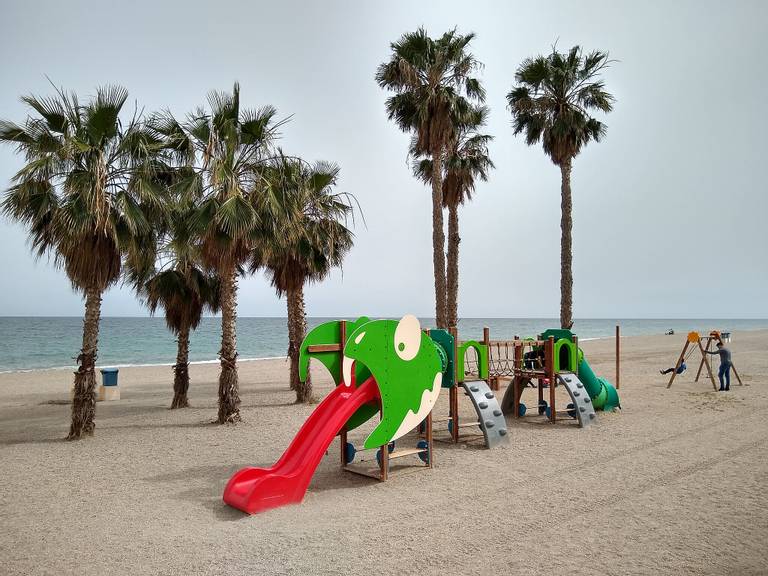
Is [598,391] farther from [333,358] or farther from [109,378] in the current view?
[109,378]

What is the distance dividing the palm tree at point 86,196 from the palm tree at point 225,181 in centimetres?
111

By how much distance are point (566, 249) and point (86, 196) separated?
1669cm

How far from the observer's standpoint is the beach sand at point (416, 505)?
5.19 metres

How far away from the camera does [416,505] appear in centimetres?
690

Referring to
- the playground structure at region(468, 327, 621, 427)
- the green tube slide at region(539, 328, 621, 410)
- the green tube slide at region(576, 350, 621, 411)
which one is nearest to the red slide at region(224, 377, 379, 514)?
the playground structure at region(468, 327, 621, 427)

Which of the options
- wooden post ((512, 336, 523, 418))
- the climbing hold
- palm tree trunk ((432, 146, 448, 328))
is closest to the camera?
the climbing hold

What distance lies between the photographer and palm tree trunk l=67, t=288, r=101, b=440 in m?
11.2

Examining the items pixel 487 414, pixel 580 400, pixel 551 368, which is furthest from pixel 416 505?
pixel 551 368

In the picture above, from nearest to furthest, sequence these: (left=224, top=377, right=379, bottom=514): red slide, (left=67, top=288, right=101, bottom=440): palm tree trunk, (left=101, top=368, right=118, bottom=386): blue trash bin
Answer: (left=224, top=377, right=379, bottom=514): red slide, (left=67, top=288, right=101, bottom=440): palm tree trunk, (left=101, top=368, right=118, bottom=386): blue trash bin

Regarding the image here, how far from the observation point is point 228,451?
1016 cm

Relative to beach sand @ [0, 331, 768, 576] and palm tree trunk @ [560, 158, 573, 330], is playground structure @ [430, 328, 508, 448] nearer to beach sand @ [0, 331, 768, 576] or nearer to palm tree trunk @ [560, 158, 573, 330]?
beach sand @ [0, 331, 768, 576]

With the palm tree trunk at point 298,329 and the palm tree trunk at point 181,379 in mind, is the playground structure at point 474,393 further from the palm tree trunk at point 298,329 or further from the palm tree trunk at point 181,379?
the palm tree trunk at point 181,379

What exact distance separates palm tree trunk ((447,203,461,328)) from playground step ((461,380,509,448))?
1332 cm

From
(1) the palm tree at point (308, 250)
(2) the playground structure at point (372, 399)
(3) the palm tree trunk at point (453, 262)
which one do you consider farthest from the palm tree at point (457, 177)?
(2) the playground structure at point (372, 399)
